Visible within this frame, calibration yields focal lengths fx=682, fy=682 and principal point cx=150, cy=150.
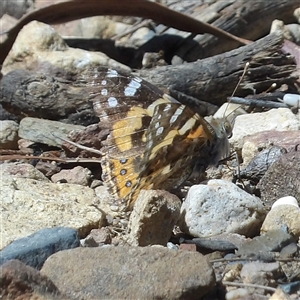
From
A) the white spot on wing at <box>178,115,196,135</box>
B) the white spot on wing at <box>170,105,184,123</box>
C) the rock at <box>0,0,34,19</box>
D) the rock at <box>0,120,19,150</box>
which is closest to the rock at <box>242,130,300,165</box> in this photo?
the white spot on wing at <box>178,115,196,135</box>

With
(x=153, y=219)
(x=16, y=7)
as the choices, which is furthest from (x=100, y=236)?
(x=16, y=7)

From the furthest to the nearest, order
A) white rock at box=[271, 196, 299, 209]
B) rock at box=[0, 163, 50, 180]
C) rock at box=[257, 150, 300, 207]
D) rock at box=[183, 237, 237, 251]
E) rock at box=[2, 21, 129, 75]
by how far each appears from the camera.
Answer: rock at box=[2, 21, 129, 75] → rock at box=[0, 163, 50, 180] → rock at box=[257, 150, 300, 207] → white rock at box=[271, 196, 299, 209] → rock at box=[183, 237, 237, 251]

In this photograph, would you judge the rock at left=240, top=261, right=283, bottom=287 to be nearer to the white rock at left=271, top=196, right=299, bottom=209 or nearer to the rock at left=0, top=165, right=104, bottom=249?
the white rock at left=271, top=196, right=299, bottom=209

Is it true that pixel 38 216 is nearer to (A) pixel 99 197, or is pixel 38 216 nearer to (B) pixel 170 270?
(A) pixel 99 197

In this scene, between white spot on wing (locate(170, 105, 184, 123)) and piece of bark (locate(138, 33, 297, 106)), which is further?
piece of bark (locate(138, 33, 297, 106))

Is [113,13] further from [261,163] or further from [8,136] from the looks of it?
[261,163]

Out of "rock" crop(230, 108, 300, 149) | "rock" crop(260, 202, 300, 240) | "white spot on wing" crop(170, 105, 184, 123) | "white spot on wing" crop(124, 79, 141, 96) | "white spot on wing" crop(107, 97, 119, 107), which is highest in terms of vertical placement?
"white spot on wing" crop(170, 105, 184, 123)

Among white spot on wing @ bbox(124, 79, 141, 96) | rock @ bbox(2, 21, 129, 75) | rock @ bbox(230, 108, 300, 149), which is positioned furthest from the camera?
rock @ bbox(2, 21, 129, 75)
